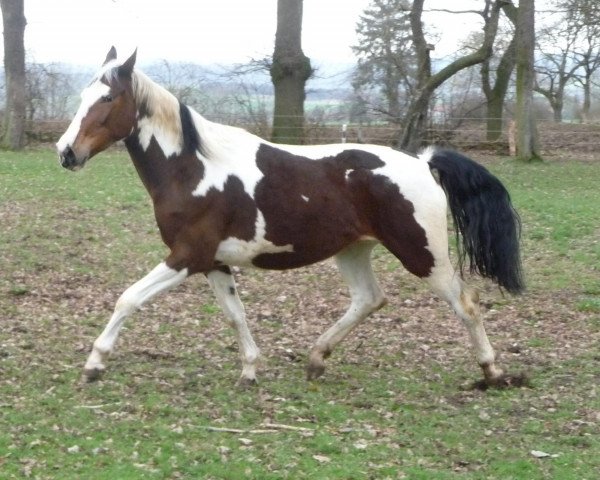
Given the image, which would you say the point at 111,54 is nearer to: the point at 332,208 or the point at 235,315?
the point at 332,208

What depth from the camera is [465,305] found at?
684 cm

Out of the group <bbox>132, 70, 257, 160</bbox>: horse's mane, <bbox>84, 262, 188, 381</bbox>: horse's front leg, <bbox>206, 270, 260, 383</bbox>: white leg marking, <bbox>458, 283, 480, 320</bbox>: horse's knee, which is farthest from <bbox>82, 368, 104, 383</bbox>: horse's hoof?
<bbox>458, 283, 480, 320</bbox>: horse's knee

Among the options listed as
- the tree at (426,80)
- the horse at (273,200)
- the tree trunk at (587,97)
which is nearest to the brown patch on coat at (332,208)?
the horse at (273,200)

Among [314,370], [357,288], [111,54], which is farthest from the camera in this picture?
[357,288]

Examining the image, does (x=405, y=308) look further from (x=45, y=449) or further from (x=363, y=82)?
(x=363, y=82)

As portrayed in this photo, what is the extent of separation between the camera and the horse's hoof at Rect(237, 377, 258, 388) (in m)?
6.81

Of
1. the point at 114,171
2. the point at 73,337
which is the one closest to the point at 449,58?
the point at 114,171

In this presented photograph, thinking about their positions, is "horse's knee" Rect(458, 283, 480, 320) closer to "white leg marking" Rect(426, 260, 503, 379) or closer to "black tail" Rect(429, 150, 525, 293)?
"white leg marking" Rect(426, 260, 503, 379)

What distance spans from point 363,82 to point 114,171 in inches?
593

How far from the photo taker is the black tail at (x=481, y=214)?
701cm

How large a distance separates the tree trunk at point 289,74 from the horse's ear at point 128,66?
1633 cm

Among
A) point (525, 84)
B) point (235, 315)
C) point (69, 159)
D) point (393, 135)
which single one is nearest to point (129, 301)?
point (235, 315)

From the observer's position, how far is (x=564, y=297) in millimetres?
9891

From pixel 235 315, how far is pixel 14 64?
19553 millimetres
